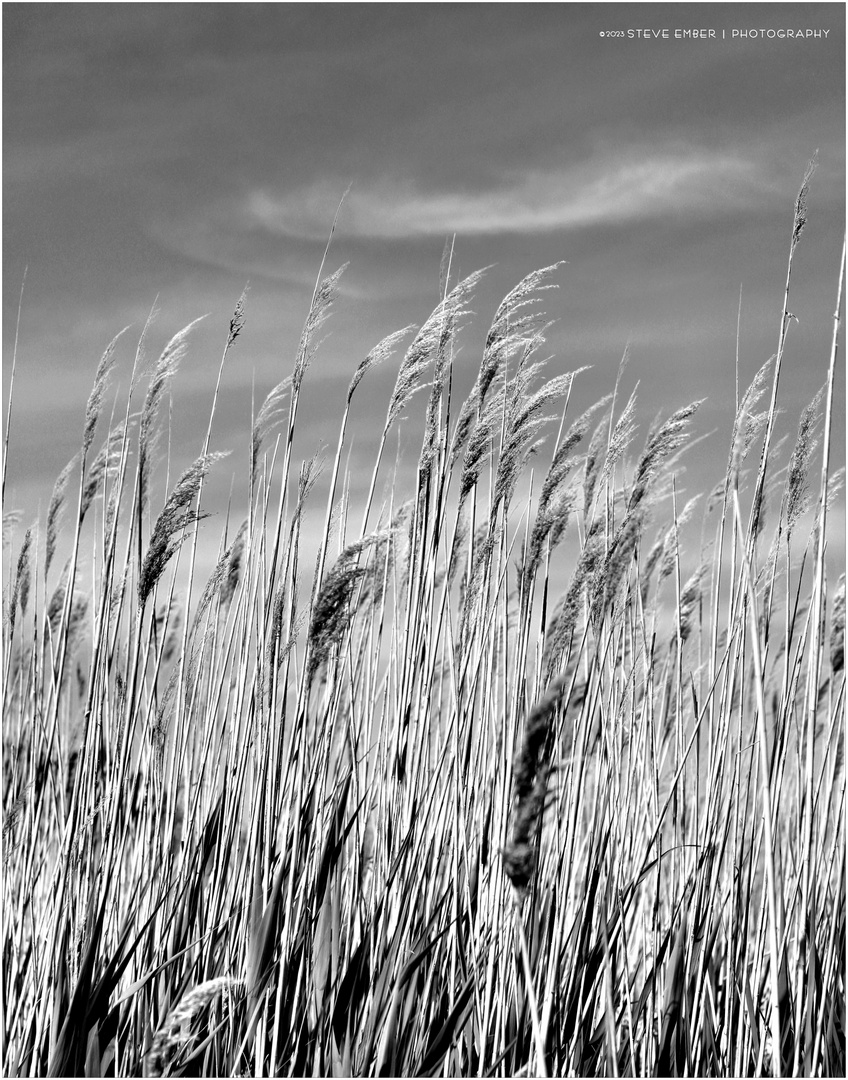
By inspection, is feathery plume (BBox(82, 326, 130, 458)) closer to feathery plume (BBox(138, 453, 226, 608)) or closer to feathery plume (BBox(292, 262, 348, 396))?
feathery plume (BBox(138, 453, 226, 608))

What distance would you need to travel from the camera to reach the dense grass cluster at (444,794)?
1712 millimetres

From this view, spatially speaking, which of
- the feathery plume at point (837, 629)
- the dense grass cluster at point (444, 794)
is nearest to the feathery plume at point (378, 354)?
the dense grass cluster at point (444, 794)

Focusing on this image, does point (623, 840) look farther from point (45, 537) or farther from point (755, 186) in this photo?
point (45, 537)

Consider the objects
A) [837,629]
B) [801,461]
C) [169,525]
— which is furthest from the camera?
[837,629]

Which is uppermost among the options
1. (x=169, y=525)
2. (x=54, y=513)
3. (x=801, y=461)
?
(x=801, y=461)

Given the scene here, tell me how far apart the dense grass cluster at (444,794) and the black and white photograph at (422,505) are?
0.04 feet

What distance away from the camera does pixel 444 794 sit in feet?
6.06

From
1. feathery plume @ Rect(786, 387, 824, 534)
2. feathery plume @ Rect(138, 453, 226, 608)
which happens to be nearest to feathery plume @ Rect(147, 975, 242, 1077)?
feathery plume @ Rect(138, 453, 226, 608)

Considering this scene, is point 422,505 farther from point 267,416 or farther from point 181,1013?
point 181,1013

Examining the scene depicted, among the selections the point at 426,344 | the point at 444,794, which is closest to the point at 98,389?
the point at 426,344

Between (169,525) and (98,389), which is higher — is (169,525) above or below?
below

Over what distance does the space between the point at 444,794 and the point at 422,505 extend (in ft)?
2.05

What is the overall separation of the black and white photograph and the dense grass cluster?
12 mm

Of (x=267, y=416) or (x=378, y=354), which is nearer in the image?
(x=378, y=354)
